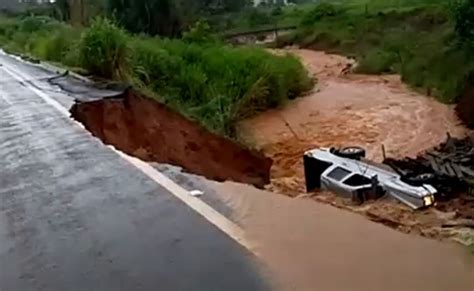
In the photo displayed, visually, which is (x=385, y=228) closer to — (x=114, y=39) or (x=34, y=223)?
(x=34, y=223)

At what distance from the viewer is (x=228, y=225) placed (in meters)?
6.12

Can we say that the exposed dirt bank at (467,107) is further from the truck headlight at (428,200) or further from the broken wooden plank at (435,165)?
the truck headlight at (428,200)

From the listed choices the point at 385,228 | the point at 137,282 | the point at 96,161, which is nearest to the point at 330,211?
the point at 385,228

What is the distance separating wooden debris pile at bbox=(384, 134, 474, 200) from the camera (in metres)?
8.23

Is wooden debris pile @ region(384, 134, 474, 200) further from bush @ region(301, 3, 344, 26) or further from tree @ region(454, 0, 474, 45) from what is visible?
bush @ region(301, 3, 344, 26)

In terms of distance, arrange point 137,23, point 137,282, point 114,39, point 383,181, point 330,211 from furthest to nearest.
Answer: point 137,23
point 114,39
point 383,181
point 330,211
point 137,282

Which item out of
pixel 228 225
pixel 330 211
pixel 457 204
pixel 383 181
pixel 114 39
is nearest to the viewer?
pixel 228 225

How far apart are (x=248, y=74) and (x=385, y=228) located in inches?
811

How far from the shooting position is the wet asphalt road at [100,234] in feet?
16.6

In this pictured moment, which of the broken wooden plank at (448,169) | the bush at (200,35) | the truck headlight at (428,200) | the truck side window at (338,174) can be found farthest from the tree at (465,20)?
the truck headlight at (428,200)

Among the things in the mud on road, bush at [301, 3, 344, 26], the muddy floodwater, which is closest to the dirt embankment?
the mud on road

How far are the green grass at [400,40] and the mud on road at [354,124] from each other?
3.52ft

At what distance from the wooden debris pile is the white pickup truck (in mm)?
202

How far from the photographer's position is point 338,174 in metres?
9.45
